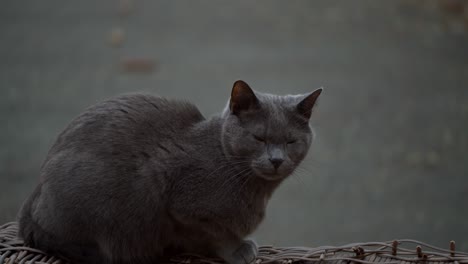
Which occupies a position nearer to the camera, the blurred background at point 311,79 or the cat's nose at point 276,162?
the cat's nose at point 276,162

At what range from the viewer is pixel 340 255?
1.46 meters

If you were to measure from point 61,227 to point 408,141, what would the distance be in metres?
1.59

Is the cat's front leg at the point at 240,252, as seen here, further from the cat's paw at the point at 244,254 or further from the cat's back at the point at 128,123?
the cat's back at the point at 128,123

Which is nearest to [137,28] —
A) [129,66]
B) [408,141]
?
[129,66]

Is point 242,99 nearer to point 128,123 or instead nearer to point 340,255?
point 128,123

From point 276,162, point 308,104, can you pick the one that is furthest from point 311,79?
point 276,162

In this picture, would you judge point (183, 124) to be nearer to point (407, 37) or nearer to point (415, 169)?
point (415, 169)

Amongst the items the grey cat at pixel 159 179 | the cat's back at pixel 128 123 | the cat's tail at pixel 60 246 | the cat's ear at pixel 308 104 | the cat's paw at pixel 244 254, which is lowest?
the cat's paw at pixel 244 254

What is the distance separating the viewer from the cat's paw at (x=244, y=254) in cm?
144

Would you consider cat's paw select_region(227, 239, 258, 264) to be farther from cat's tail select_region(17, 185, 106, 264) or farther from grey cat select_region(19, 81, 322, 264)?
cat's tail select_region(17, 185, 106, 264)

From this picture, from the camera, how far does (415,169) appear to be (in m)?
2.35

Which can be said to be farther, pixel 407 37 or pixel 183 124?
pixel 407 37

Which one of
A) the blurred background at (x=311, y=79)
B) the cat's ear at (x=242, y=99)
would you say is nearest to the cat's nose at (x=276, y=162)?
the cat's ear at (x=242, y=99)

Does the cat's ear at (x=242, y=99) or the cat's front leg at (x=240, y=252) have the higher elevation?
the cat's ear at (x=242, y=99)
